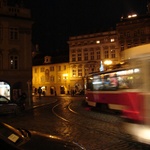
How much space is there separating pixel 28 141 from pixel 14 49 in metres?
38.3

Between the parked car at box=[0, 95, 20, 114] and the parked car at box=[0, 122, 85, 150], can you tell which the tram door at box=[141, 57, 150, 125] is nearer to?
the parked car at box=[0, 122, 85, 150]

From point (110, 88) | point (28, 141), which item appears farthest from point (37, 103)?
point (28, 141)

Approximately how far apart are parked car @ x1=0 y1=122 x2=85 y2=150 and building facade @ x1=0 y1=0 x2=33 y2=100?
3586 cm

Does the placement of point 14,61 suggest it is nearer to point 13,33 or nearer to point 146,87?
point 13,33

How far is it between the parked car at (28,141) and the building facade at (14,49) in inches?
1412

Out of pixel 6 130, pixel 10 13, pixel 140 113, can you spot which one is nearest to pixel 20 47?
pixel 10 13

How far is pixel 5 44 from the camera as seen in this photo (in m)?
41.7

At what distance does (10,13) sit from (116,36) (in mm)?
38291

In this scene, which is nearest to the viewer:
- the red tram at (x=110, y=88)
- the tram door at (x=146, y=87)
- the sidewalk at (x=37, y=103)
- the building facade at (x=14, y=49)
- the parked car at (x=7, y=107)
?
the tram door at (x=146, y=87)

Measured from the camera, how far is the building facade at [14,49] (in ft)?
136

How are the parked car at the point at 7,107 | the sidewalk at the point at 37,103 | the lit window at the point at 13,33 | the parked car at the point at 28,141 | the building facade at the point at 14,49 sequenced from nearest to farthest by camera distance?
the parked car at the point at 28,141
the parked car at the point at 7,107
the sidewalk at the point at 37,103
the building facade at the point at 14,49
the lit window at the point at 13,33

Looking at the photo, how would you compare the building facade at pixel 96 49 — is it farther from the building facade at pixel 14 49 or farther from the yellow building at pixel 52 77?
the building facade at pixel 14 49

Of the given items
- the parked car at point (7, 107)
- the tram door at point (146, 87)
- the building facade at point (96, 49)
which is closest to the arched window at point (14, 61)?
the parked car at point (7, 107)

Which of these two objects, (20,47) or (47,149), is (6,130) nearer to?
(47,149)
